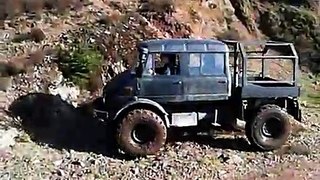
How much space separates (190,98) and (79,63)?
12.4 feet

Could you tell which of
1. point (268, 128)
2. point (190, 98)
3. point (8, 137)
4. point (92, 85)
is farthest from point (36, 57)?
point (268, 128)

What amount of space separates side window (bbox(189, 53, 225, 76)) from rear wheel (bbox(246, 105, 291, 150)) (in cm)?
129

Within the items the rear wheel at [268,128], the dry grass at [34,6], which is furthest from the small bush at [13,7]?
the rear wheel at [268,128]

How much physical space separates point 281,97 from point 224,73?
1.35 metres

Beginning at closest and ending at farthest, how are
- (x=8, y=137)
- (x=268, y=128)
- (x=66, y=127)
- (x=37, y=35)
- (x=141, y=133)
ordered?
1. (x=141, y=133)
2. (x=8, y=137)
3. (x=268, y=128)
4. (x=66, y=127)
5. (x=37, y=35)

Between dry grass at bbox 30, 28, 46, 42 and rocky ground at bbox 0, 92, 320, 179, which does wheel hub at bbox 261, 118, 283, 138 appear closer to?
rocky ground at bbox 0, 92, 320, 179

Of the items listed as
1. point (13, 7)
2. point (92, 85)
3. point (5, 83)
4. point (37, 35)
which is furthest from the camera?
point (13, 7)

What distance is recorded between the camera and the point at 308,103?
17234 mm

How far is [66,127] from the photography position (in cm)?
1384

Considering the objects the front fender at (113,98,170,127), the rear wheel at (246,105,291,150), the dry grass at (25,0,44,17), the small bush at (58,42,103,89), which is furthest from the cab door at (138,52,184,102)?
the dry grass at (25,0,44,17)

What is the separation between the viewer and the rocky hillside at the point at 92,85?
473 inches

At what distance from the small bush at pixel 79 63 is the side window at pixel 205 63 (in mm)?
3570

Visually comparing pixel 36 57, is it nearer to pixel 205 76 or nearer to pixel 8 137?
pixel 8 137

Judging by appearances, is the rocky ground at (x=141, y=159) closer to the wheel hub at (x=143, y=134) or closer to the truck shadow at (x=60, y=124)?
the truck shadow at (x=60, y=124)
